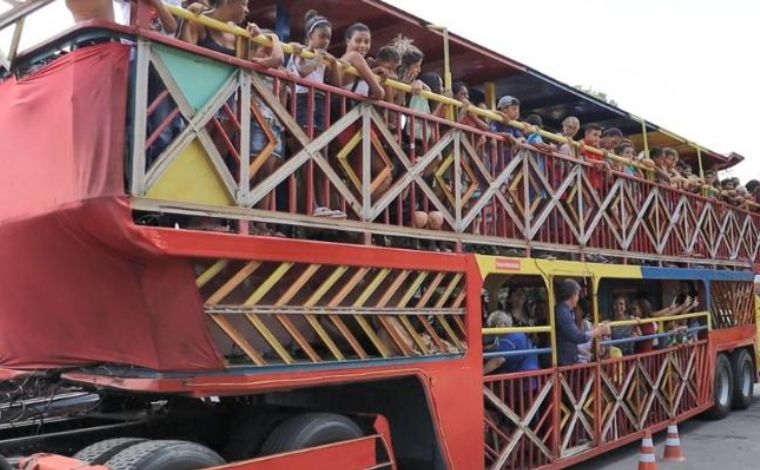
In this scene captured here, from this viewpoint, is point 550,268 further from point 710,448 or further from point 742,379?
point 742,379

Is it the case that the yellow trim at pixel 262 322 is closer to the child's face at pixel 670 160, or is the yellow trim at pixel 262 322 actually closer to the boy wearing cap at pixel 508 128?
the boy wearing cap at pixel 508 128

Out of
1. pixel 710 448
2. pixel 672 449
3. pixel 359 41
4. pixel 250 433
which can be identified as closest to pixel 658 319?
pixel 672 449

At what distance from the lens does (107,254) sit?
3.41m

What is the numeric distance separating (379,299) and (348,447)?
2.95 ft

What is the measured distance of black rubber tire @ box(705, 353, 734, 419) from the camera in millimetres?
9654

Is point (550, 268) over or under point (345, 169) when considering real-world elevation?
under

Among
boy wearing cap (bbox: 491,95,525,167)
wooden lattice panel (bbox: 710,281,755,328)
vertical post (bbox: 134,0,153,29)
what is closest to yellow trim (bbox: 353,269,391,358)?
vertical post (bbox: 134,0,153,29)

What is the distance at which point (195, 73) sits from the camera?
11.9 feet

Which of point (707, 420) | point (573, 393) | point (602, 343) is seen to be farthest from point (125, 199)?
point (707, 420)

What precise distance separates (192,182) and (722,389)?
28.6 ft

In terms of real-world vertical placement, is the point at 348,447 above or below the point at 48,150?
below

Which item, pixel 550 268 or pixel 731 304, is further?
pixel 731 304

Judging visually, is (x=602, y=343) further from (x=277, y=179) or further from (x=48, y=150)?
(x=48, y=150)

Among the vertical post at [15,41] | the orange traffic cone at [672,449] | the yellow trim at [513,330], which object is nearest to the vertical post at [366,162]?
the yellow trim at [513,330]
